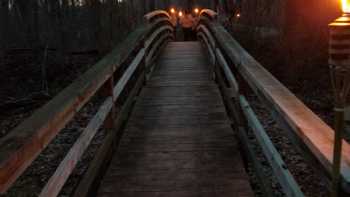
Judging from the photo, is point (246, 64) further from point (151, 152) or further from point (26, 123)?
point (26, 123)

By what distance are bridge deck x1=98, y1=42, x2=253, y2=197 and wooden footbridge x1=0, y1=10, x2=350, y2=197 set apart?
0.03ft

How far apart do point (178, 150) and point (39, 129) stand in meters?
2.81

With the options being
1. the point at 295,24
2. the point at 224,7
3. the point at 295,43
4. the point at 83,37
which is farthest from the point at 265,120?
the point at 83,37

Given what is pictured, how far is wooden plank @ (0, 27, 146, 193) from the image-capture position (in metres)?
2.21

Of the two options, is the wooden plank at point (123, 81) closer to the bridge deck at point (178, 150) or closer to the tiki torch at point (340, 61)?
the bridge deck at point (178, 150)

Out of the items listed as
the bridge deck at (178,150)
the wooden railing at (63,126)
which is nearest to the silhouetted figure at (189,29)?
the bridge deck at (178,150)

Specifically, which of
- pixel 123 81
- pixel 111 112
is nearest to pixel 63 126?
pixel 111 112

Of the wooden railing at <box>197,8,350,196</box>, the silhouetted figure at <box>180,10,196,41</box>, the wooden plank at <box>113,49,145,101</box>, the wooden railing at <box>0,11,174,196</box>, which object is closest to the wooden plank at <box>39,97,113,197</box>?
the wooden railing at <box>0,11,174,196</box>

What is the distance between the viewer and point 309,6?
42.9ft

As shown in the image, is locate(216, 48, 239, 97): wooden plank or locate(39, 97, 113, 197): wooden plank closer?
locate(39, 97, 113, 197): wooden plank

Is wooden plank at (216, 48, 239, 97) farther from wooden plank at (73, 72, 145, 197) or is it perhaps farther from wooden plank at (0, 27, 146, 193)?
wooden plank at (0, 27, 146, 193)

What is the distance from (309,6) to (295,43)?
1.62 m

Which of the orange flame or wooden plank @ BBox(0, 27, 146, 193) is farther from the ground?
the orange flame

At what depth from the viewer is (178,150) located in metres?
5.34
